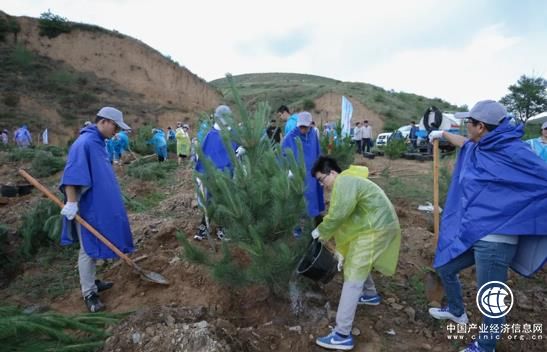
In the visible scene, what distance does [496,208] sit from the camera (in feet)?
7.27

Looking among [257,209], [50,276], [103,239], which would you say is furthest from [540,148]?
[50,276]

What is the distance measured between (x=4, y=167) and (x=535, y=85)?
→ 1251 inches

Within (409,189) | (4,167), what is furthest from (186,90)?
(409,189)

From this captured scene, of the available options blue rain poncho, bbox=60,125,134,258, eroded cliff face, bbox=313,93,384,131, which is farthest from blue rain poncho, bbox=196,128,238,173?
eroded cliff face, bbox=313,93,384,131

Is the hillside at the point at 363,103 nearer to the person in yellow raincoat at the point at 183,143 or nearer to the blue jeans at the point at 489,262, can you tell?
the person in yellow raincoat at the point at 183,143

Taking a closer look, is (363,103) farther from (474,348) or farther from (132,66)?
(474,348)

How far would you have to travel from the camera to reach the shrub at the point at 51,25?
27172 millimetres

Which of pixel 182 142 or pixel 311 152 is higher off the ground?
pixel 182 142

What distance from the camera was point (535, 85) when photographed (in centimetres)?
2728

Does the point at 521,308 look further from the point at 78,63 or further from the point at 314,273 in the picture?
the point at 78,63

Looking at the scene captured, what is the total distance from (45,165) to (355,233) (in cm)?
992

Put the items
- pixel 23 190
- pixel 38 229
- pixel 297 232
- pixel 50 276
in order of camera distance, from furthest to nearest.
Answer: pixel 23 190 < pixel 38 229 < pixel 50 276 < pixel 297 232

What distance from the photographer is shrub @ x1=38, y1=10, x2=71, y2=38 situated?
27172 mm
